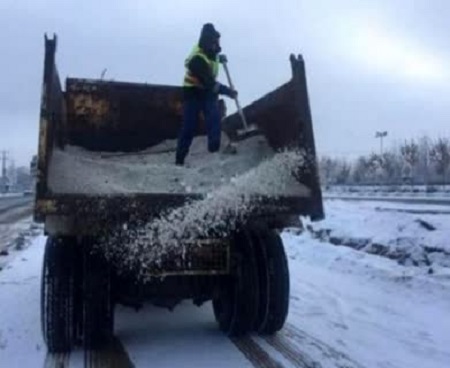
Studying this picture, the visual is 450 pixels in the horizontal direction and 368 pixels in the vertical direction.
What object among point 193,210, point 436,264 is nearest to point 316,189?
point 193,210

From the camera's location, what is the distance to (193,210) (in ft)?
18.2

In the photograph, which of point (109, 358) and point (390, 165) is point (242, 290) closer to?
point (109, 358)

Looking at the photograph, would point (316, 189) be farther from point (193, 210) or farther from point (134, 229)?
point (134, 229)

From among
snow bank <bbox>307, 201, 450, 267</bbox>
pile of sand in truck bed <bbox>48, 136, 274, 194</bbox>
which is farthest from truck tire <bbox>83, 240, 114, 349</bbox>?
snow bank <bbox>307, 201, 450, 267</bbox>

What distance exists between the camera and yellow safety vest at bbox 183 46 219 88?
7.61 metres

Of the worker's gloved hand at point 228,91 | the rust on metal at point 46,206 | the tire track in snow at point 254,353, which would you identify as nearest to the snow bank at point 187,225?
the rust on metal at point 46,206

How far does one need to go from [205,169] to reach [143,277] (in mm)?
1551

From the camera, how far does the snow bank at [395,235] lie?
11.5 metres

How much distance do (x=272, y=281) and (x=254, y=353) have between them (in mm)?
719

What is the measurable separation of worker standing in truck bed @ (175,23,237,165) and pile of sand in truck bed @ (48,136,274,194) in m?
0.22

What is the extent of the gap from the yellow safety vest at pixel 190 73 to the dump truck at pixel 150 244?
94 cm

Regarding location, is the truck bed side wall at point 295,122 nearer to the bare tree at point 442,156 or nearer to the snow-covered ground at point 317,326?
the snow-covered ground at point 317,326

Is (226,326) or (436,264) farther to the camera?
(436,264)

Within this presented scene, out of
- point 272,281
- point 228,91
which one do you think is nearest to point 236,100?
point 228,91
